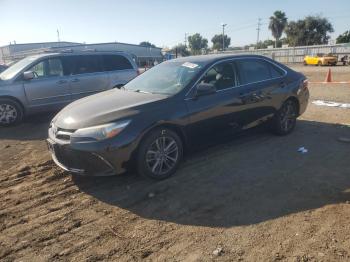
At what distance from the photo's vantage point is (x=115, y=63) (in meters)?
10.2

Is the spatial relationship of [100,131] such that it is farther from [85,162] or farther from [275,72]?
[275,72]

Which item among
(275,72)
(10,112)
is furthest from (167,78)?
(10,112)

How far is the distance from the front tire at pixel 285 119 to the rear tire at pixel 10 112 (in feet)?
20.6

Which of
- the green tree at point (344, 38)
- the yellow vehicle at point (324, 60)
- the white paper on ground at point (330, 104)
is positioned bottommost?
the white paper on ground at point (330, 104)

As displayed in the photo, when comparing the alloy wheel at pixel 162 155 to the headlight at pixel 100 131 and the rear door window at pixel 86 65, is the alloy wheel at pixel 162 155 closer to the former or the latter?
the headlight at pixel 100 131

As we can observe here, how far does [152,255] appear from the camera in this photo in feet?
10.5

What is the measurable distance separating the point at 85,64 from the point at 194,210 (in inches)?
272

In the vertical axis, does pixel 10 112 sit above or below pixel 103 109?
below

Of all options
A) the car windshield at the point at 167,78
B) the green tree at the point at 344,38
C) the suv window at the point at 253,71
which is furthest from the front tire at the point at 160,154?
the green tree at the point at 344,38

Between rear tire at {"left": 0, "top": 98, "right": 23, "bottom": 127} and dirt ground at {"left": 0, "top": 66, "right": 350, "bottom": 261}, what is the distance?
117 inches

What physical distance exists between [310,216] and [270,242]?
0.74 metres

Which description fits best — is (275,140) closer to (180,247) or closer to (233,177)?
(233,177)

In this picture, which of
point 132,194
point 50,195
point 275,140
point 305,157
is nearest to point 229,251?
point 132,194

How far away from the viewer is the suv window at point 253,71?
6000mm
